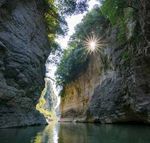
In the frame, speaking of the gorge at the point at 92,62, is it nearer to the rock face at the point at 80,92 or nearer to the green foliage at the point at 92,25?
the green foliage at the point at 92,25

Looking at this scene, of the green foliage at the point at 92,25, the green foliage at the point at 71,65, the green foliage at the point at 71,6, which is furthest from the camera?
the green foliage at the point at 71,65

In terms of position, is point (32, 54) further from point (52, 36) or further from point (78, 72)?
point (78, 72)

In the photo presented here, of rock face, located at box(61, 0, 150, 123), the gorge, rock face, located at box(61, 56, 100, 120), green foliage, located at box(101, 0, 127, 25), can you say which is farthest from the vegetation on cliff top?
green foliage, located at box(101, 0, 127, 25)

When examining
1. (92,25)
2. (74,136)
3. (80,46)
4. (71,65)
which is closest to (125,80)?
(74,136)

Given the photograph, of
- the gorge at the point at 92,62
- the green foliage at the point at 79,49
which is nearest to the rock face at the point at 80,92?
the gorge at the point at 92,62

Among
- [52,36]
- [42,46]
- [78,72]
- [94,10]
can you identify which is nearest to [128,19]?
[42,46]

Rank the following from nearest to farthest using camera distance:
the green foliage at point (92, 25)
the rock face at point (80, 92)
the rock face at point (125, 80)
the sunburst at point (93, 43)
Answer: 1. the rock face at point (125, 80)
2. the sunburst at point (93, 43)
3. the green foliage at point (92, 25)
4. the rock face at point (80, 92)

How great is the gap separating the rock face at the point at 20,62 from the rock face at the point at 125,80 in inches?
244

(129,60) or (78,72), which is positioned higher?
(78,72)

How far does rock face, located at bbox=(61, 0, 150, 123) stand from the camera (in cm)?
1519

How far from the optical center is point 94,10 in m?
30.2

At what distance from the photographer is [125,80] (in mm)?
18438

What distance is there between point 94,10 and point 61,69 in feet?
32.4

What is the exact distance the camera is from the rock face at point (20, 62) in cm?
1368
